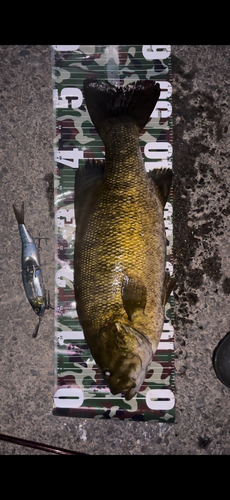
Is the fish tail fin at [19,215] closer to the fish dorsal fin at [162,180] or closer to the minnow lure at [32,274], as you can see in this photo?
the minnow lure at [32,274]

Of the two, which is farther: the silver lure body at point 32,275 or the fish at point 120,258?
the silver lure body at point 32,275

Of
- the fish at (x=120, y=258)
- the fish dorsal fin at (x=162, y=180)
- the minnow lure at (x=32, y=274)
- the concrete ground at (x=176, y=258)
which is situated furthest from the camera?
the concrete ground at (x=176, y=258)

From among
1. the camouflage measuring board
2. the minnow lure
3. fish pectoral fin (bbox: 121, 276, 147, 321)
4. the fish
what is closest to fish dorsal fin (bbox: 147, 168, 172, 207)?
the fish

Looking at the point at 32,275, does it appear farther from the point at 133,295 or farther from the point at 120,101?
the point at 120,101

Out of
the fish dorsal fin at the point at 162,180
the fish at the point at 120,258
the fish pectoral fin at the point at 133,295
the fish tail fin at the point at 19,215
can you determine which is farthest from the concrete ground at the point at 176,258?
the fish pectoral fin at the point at 133,295

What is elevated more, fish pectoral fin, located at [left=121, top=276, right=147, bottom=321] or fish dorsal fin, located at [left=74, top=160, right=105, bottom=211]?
fish dorsal fin, located at [left=74, top=160, right=105, bottom=211]

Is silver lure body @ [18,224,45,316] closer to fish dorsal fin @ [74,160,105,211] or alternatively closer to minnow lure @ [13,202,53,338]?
minnow lure @ [13,202,53,338]

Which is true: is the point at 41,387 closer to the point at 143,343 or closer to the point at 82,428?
the point at 82,428
